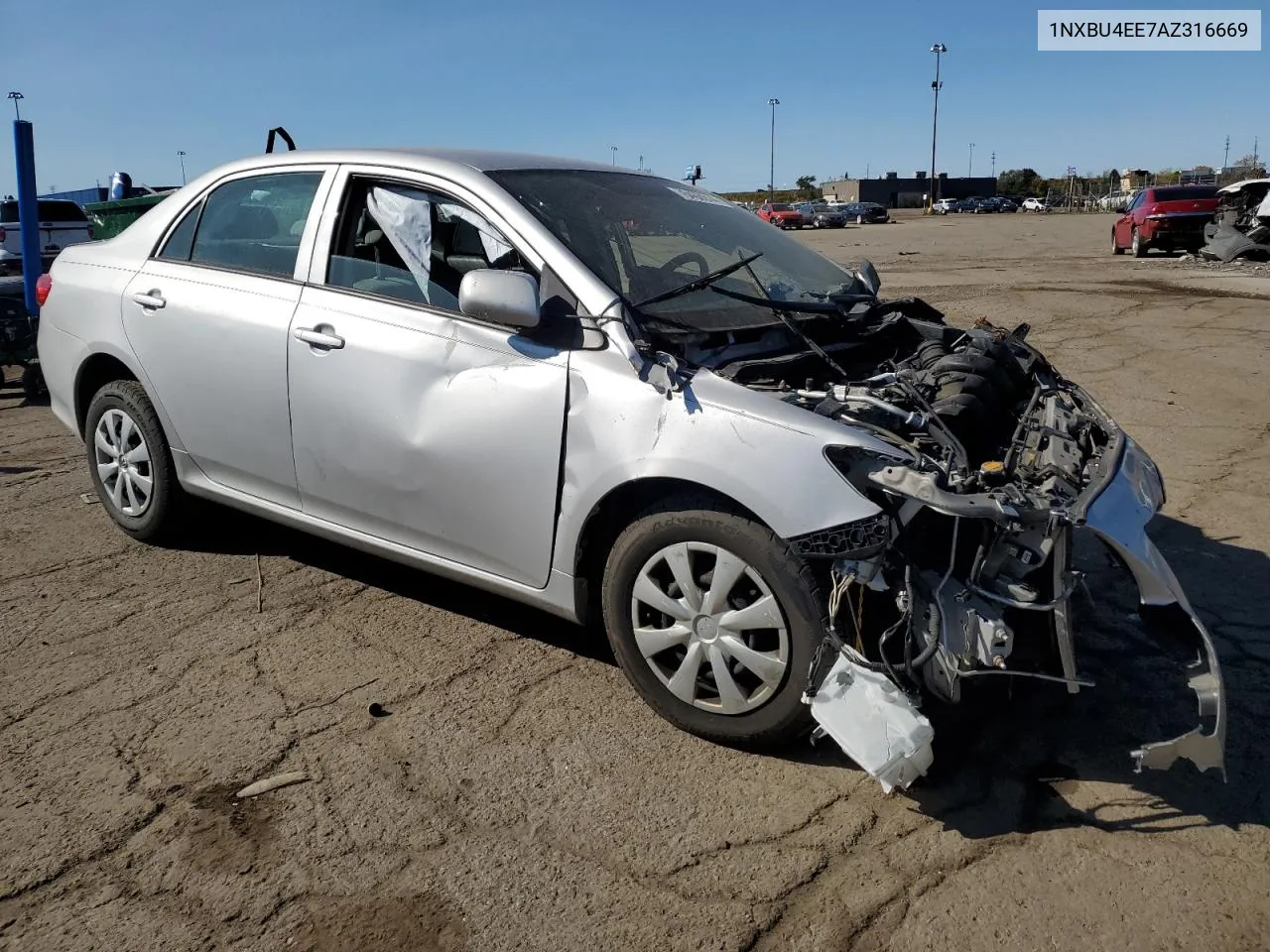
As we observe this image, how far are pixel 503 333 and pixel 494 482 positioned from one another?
493 mm

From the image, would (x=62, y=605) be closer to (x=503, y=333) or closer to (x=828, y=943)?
(x=503, y=333)

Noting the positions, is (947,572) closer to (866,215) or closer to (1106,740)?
(1106,740)

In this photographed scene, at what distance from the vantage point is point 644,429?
3.11 meters

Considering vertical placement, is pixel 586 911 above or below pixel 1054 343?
below

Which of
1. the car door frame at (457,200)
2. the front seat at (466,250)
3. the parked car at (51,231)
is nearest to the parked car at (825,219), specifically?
the parked car at (51,231)

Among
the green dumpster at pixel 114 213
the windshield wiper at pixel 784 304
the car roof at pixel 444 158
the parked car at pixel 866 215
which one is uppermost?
the parked car at pixel 866 215

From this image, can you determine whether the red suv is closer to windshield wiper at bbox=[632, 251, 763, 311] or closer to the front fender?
windshield wiper at bbox=[632, 251, 763, 311]

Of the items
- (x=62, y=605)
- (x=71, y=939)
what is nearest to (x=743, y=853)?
(x=71, y=939)

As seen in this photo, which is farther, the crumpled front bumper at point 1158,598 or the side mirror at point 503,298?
the side mirror at point 503,298

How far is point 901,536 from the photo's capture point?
2.88 meters

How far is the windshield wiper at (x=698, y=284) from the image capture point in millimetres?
3459

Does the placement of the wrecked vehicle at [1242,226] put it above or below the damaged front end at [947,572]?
above

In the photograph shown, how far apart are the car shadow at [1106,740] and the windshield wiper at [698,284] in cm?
163

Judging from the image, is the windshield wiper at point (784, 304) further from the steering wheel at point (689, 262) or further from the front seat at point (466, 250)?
the front seat at point (466, 250)
